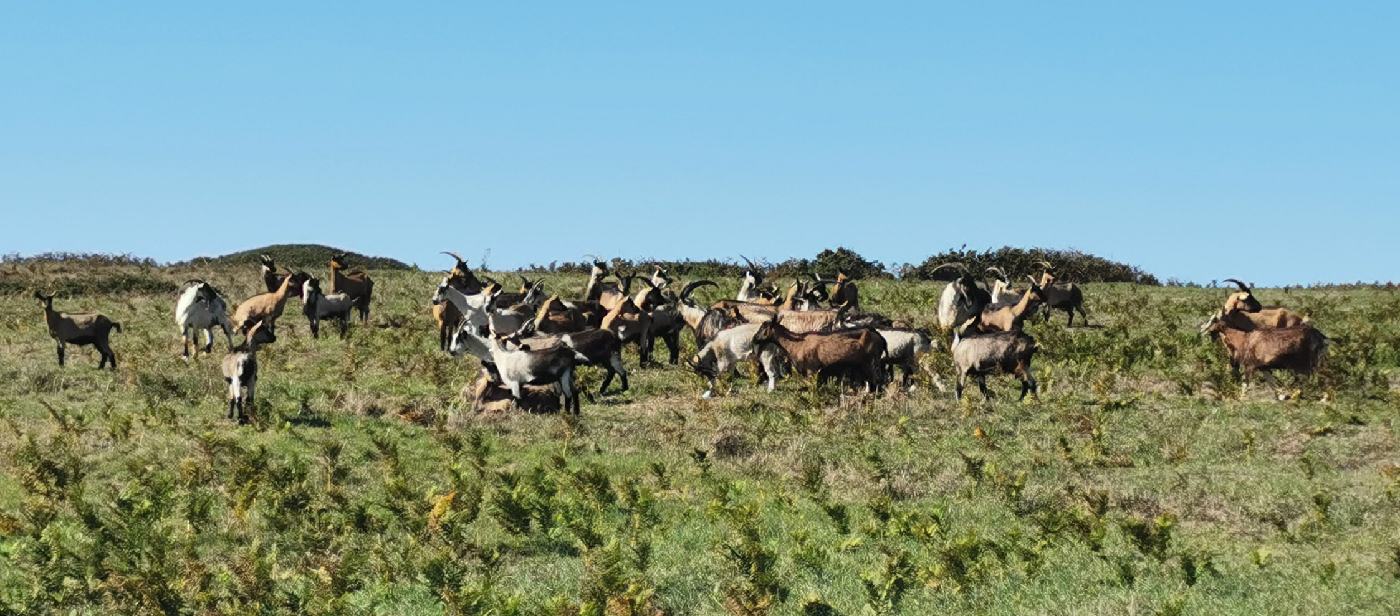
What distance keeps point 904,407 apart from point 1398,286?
22.7 meters

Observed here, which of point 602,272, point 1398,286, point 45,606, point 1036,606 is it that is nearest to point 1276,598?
point 1036,606

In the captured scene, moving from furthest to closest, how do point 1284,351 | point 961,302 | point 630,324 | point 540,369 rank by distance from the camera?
point 961,302 → point 630,324 → point 1284,351 → point 540,369

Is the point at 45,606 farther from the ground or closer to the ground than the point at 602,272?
closer to the ground

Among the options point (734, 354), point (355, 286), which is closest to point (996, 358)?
point (734, 354)

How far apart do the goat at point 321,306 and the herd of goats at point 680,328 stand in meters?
A: 0.03

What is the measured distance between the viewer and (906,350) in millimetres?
21453

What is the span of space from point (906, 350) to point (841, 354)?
1.40 meters

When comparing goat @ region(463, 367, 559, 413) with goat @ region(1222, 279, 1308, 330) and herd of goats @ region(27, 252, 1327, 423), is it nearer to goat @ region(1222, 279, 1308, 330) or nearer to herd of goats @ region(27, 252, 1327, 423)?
herd of goats @ region(27, 252, 1327, 423)

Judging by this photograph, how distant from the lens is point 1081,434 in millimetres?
17641

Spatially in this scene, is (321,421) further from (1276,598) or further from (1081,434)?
(1276,598)

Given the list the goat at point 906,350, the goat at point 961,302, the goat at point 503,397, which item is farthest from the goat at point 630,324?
the goat at point 961,302

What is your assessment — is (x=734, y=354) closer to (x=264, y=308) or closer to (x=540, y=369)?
(x=540, y=369)

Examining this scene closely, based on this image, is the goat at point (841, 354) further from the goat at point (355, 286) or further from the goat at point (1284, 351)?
the goat at point (355, 286)

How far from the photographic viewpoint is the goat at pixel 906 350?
21.5 meters
